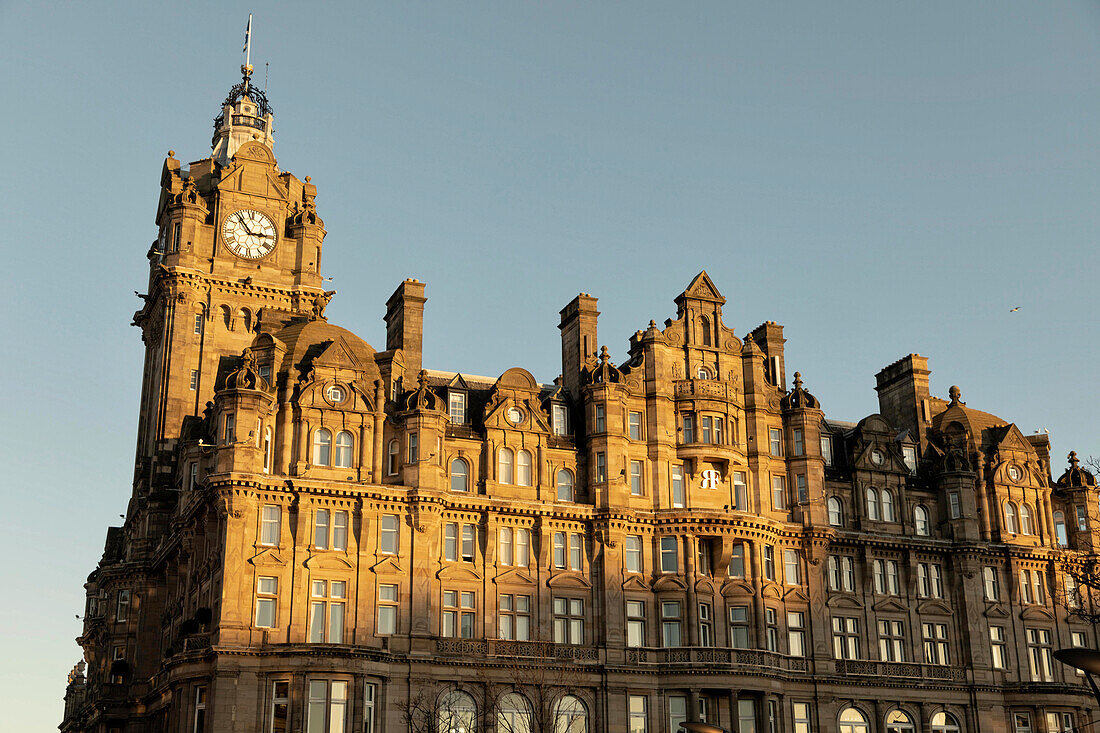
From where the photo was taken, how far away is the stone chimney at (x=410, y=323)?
77.8 meters

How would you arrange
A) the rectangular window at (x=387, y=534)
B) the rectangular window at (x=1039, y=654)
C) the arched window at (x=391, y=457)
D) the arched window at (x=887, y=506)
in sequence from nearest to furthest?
the rectangular window at (x=387, y=534), the arched window at (x=391, y=457), the rectangular window at (x=1039, y=654), the arched window at (x=887, y=506)

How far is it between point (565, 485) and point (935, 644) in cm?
2383

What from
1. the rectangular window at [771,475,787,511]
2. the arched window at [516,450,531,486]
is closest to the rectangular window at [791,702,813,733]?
the rectangular window at [771,475,787,511]

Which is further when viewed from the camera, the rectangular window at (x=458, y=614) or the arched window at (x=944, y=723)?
the arched window at (x=944, y=723)

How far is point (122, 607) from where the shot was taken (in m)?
86.1

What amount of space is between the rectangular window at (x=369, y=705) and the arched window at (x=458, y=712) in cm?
338

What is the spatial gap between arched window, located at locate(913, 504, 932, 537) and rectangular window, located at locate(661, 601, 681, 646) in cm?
1784

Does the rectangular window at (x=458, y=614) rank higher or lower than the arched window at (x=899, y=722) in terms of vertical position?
higher

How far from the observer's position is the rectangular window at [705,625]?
73062 mm

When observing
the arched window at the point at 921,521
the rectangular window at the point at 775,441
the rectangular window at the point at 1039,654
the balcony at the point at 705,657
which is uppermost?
the rectangular window at the point at 775,441

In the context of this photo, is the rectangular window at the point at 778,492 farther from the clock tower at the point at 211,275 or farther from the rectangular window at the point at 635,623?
the clock tower at the point at 211,275

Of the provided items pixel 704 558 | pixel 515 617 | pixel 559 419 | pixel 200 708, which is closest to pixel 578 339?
pixel 559 419

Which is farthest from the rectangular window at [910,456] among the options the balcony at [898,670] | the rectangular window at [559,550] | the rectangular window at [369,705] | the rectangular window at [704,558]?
the rectangular window at [369,705]

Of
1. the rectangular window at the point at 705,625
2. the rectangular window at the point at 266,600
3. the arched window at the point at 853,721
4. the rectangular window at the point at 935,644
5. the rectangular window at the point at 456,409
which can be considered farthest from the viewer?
the rectangular window at the point at 935,644
